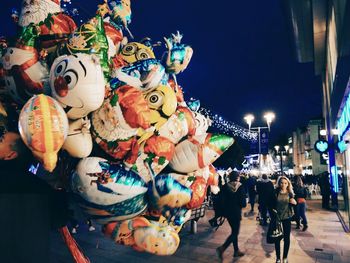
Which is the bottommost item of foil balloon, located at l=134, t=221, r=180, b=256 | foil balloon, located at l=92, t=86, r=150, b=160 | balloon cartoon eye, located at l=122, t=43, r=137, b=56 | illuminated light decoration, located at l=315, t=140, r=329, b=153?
foil balloon, located at l=134, t=221, r=180, b=256

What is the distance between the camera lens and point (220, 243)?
775cm

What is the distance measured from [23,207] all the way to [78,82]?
3.52 ft

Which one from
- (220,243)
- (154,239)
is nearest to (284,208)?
(220,243)

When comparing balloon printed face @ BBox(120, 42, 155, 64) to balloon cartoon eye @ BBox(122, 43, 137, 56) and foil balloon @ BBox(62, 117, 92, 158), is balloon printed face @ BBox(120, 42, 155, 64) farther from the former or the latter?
foil balloon @ BBox(62, 117, 92, 158)

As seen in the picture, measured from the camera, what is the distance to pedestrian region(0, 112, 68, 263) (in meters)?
2.23

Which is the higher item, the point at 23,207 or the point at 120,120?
the point at 120,120

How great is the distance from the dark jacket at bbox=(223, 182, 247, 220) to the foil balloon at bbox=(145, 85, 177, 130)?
431cm

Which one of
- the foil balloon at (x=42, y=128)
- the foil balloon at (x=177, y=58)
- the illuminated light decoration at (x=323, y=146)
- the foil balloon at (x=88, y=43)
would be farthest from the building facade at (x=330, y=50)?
the foil balloon at (x=42, y=128)

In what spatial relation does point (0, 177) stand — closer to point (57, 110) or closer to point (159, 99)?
point (57, 110)

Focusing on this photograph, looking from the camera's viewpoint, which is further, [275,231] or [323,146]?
[323,146]

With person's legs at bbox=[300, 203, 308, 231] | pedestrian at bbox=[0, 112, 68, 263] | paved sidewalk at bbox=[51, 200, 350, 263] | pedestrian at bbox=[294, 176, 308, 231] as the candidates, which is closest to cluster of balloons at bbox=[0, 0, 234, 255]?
pedestrian at bbox=[0, 112, 68, 263]

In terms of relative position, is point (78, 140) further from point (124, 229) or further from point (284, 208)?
point (284, 208)

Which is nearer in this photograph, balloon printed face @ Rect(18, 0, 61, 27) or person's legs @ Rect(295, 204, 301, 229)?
balloon printed face @ Rect(18, 0, 61, 27)

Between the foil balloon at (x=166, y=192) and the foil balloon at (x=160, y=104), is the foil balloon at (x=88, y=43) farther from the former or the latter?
the foil balloon at (x=166, y=192)
